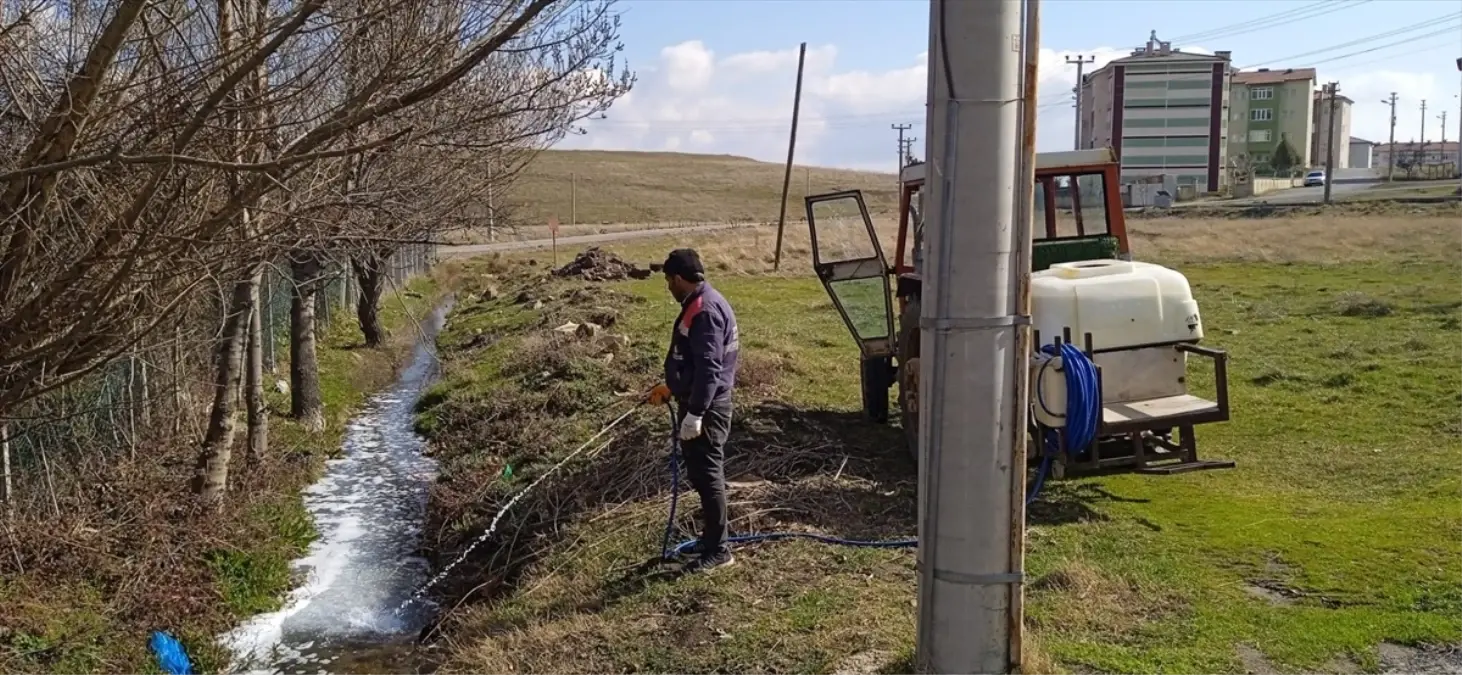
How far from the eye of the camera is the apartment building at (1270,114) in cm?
10094

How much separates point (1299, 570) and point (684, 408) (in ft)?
11.2

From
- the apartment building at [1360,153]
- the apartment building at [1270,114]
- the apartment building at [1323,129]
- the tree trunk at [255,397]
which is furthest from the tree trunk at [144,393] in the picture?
the apartment building at [1360,153]

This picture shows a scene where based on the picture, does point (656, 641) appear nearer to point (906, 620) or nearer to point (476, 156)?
point (906, 620)

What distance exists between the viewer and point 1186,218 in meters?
48.0

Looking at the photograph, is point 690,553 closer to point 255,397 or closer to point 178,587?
point 178,587

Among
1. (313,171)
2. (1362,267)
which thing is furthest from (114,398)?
(1362,267)

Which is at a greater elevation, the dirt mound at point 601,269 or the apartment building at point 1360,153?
the apartment building at point 1360,153

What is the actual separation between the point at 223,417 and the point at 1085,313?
20.2 ft

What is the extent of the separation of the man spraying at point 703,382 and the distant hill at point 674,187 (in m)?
59.7

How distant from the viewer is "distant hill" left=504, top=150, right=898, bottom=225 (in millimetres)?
83000

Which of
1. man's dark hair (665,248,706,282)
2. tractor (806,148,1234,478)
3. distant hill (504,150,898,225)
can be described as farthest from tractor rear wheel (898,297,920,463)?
distant hill (504,150,898,225)

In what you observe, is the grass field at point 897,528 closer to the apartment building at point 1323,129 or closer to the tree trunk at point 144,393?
the tree trunk at point 144,393

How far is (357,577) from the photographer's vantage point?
869cm

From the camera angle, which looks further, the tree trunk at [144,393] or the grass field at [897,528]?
→ the tree trunk at [144,393]
